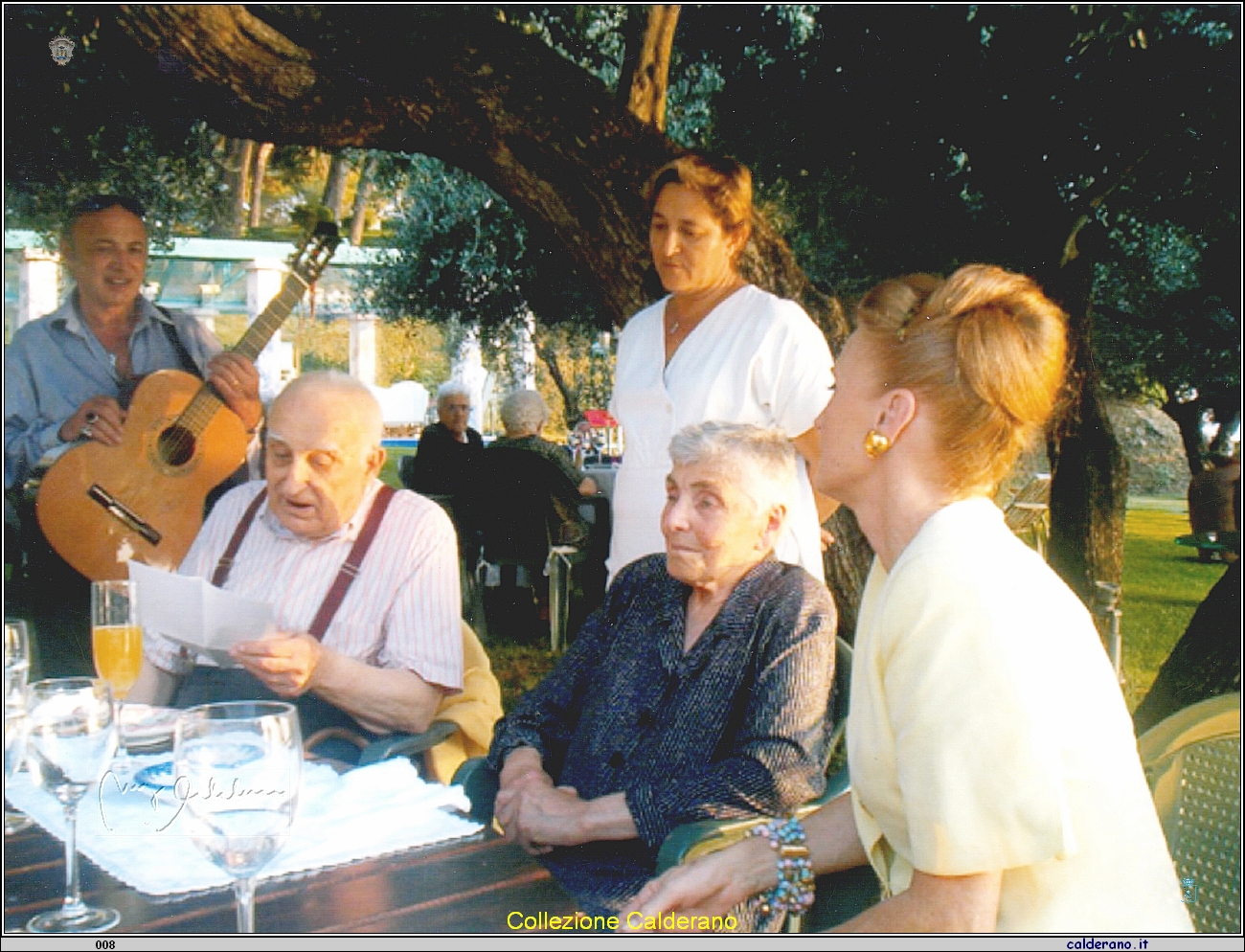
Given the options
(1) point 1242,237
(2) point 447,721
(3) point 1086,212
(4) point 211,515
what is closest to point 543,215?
(4) point 211,515

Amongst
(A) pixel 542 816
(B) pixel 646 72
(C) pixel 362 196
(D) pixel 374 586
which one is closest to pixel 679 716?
(A) pixel 542 816

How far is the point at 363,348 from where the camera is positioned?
195 inches

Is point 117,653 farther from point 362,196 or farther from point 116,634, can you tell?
point 362,196

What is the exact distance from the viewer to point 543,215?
12.7 ft

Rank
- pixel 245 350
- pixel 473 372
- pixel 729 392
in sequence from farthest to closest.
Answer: pixel 473 372
pixel 245 350
pixel 729 392

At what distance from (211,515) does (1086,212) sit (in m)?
3.69

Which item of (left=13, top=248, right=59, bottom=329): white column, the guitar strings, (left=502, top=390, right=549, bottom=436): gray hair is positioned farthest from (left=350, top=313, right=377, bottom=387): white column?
(left=502, top=390, right=549, bottom=436): gray hair

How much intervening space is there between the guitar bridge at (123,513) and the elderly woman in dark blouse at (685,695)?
4.89 ft

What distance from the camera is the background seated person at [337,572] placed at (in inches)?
99.7

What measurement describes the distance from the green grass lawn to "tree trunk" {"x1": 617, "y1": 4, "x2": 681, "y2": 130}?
2336 millimetres

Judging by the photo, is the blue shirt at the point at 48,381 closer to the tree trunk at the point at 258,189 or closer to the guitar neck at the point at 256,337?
the guitar neck at the point at 256,337

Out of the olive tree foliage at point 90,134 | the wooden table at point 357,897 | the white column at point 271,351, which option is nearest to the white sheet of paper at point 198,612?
the wooden table at point 357,897

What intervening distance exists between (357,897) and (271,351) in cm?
289

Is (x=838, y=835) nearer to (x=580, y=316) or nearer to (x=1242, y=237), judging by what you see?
(x=1242, y=237)
